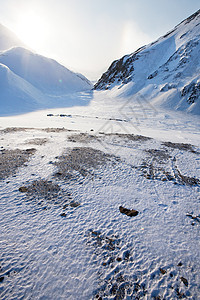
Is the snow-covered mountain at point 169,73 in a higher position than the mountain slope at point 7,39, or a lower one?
lower

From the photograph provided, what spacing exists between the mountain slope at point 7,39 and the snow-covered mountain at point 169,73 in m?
122

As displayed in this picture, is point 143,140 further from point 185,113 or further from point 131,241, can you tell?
point 185,113

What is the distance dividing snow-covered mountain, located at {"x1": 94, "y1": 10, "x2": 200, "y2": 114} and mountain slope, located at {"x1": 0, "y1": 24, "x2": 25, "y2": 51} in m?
122

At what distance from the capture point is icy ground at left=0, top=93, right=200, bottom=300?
3142 mm

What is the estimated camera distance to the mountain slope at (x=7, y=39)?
127 meters

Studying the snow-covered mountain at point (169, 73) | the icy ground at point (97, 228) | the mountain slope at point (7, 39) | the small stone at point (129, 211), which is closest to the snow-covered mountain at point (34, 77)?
the snow-covered mountain at point (169, 73)

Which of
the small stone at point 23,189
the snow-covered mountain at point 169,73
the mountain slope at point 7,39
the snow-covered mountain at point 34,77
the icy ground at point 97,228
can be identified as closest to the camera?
the icy ground at point 97,228

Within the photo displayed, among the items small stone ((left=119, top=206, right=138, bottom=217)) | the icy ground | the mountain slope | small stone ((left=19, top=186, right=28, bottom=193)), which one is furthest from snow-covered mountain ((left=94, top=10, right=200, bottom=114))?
the mountain slope

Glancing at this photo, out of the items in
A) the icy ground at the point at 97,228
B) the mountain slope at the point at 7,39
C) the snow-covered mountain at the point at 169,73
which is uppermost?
the mountain slope at the point at 7,39

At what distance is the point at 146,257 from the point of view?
12.1 ft

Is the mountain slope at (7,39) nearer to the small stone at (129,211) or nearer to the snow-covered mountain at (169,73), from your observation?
the snow-covered mountain at (169,73)

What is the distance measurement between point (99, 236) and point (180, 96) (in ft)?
125

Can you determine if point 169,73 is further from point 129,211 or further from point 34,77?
point 34,77

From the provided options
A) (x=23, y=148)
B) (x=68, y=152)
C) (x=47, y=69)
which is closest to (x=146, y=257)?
(x=68, y=152)
